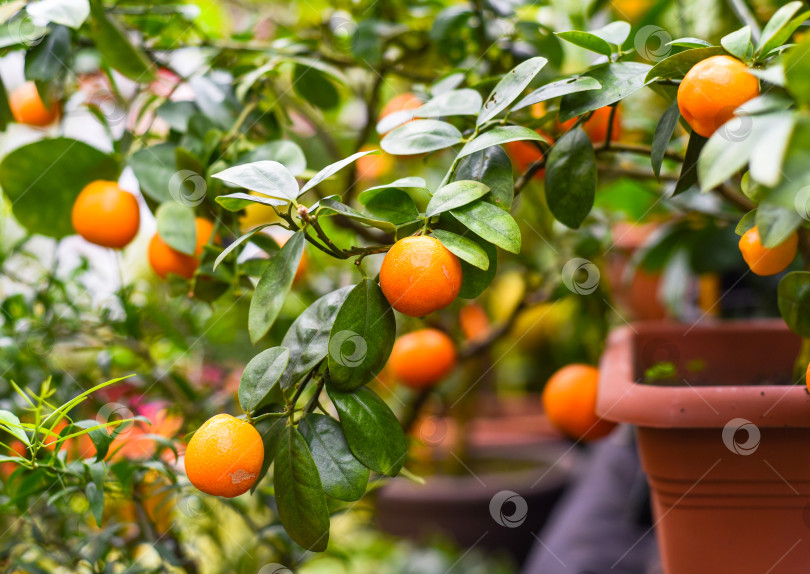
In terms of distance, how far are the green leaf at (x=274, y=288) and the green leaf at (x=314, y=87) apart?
10.6 inches

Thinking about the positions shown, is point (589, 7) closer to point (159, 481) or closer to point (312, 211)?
point (312, 211)

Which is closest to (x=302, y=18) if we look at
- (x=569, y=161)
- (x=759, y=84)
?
(x=569, y=161)

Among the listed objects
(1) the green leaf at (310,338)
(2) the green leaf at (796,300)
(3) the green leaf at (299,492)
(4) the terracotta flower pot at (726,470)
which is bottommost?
(4) the terracotta flower pot at (726,470)

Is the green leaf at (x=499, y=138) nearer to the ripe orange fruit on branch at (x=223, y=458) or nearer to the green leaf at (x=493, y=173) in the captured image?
the green leaf at (x=493, y=173)

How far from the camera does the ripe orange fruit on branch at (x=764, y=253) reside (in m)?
0.34

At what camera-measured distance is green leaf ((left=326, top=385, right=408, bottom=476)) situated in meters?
0.34

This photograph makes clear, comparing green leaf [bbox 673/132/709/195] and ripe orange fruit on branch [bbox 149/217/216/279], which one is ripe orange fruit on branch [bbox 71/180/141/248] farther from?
green leaf [bbox 673/132/709/195]

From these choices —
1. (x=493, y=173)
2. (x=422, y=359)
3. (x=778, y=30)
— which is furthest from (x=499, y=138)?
(x=422, y=359)

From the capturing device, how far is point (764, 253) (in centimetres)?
34

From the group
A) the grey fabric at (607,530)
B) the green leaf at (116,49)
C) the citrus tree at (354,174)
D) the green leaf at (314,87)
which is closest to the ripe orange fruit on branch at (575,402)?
the citrus tree at (354,174)

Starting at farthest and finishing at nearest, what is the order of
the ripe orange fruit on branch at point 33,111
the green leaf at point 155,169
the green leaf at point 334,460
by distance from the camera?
the ripe orange fruit on branch at point 33,111 < the green leaf at point 155,169 < the green leaf at point 334,460

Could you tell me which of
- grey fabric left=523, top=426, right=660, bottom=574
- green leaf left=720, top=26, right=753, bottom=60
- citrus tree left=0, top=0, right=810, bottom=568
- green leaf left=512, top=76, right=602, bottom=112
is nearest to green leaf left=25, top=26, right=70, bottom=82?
citrus tree left=0, top=0, right=810, bottom=568

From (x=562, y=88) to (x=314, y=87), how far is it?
0.94 ft

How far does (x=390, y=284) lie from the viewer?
0.32 metres
